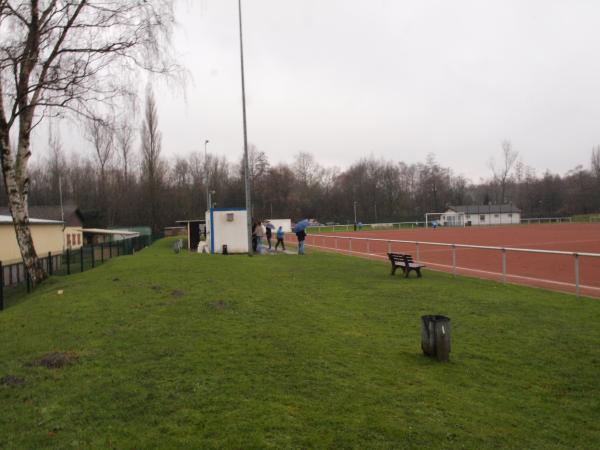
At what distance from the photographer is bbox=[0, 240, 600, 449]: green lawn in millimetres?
3688

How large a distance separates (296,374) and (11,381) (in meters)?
2.93

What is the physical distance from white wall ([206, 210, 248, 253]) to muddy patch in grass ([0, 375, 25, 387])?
19290 millimetres

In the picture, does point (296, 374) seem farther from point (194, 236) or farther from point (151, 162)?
point (151, 162)

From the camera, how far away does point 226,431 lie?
3.58 meters

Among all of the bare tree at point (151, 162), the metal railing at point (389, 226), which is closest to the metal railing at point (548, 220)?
the metal railing at point (389, 226)

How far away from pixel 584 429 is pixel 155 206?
65.6 m

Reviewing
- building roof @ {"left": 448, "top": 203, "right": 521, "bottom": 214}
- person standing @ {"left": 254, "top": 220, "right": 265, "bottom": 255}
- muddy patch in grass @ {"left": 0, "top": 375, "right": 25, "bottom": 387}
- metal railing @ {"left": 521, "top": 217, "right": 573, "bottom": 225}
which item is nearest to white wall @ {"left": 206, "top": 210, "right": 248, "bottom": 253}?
person standing @ {"left": 254, "top": 220, "right": 265, "bottom": 255}

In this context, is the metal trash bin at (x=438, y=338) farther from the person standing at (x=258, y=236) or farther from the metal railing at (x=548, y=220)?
the metal railing at (x=548, y=220)

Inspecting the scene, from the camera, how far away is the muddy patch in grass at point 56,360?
5.30 meters

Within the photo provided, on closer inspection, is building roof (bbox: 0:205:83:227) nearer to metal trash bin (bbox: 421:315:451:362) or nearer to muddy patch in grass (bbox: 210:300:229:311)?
muddy patch in grass (bbox: 210:300:229:311)

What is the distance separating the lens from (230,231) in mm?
24312

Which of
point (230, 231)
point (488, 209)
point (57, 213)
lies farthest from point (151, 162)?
point (488, 209)

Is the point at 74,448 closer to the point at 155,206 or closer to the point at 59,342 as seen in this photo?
the point at 59,342

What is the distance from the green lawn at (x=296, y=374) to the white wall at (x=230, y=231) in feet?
47.6
